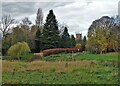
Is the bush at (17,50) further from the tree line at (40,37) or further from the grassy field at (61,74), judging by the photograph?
the grassy field at (61,74)

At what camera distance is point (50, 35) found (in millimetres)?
43531

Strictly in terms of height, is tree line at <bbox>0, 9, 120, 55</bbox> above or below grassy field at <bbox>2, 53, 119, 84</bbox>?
above

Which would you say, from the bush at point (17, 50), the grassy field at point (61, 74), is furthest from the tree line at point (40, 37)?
the grassy field at point (61, 74)

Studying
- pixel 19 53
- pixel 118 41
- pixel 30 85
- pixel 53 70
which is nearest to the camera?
pixel 30 85

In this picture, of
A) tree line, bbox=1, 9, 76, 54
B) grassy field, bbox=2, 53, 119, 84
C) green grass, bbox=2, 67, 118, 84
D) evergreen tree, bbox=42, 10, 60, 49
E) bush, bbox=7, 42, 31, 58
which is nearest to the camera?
green grass, bbox=2, 67, 118, 84

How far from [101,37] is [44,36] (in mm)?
9063

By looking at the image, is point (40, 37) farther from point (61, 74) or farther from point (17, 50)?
point (61, 74)

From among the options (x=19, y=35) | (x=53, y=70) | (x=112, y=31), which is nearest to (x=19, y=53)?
(x=19, y=35)

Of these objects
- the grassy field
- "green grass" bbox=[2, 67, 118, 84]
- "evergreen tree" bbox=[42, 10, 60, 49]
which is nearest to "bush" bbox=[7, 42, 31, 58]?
"evergreen tree" bbox=[42, 10, 60, 49]

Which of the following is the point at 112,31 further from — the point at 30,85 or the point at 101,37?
the point at 30,85

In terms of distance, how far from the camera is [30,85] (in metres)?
8.27

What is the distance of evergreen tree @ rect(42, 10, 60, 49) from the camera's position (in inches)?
1706

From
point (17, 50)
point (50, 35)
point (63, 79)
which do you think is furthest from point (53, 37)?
point (63, 79)

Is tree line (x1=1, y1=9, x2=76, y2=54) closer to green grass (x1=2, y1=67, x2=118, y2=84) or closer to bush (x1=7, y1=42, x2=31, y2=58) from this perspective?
bush (x1=7, y1=42, x2=31, y2=58)
